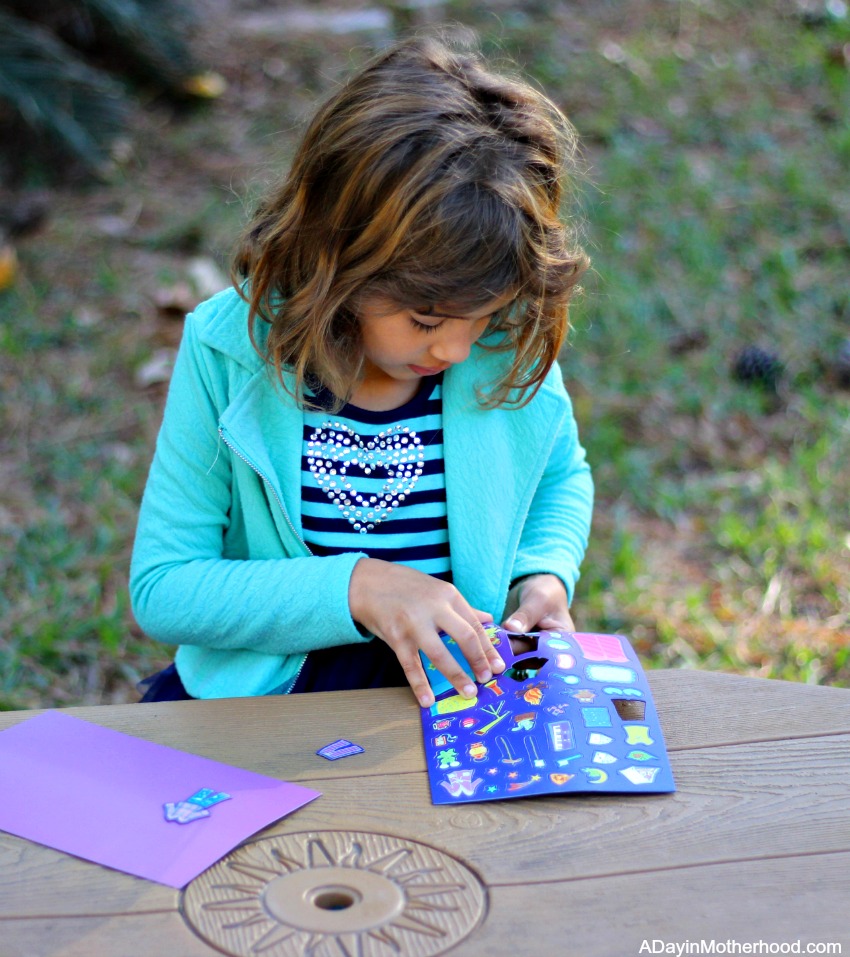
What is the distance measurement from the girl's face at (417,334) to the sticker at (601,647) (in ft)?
1.29

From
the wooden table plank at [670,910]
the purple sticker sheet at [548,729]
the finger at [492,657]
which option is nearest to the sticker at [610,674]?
the purple sticker sheet at [548,729]

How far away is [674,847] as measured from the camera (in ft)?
3.62

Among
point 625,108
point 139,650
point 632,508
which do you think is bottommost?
point 139,650

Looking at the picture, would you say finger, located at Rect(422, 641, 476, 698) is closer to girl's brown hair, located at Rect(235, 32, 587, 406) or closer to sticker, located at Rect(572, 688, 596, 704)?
sticker, located at Rect(572, 688, 596, 704)

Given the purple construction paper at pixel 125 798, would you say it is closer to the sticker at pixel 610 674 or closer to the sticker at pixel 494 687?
the sticker at pixel 494 687

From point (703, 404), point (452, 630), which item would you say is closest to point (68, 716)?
point (452, 630)

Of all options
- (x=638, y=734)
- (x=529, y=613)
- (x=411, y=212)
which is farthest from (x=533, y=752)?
(x=411, y=212)

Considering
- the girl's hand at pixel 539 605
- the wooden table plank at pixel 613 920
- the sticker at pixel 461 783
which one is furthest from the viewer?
the girl's hand at pixel 539 605

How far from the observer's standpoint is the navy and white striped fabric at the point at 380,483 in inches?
62.7

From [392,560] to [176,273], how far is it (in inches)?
99.0

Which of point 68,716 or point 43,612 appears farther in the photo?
point 43,612

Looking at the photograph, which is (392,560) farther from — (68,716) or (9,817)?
(9,817)

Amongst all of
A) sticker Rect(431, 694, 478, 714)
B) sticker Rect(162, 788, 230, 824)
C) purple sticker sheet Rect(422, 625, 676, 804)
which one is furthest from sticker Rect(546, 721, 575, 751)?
sticker Rect(162, 788, 230, 824)

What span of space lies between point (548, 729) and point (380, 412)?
54 cm
